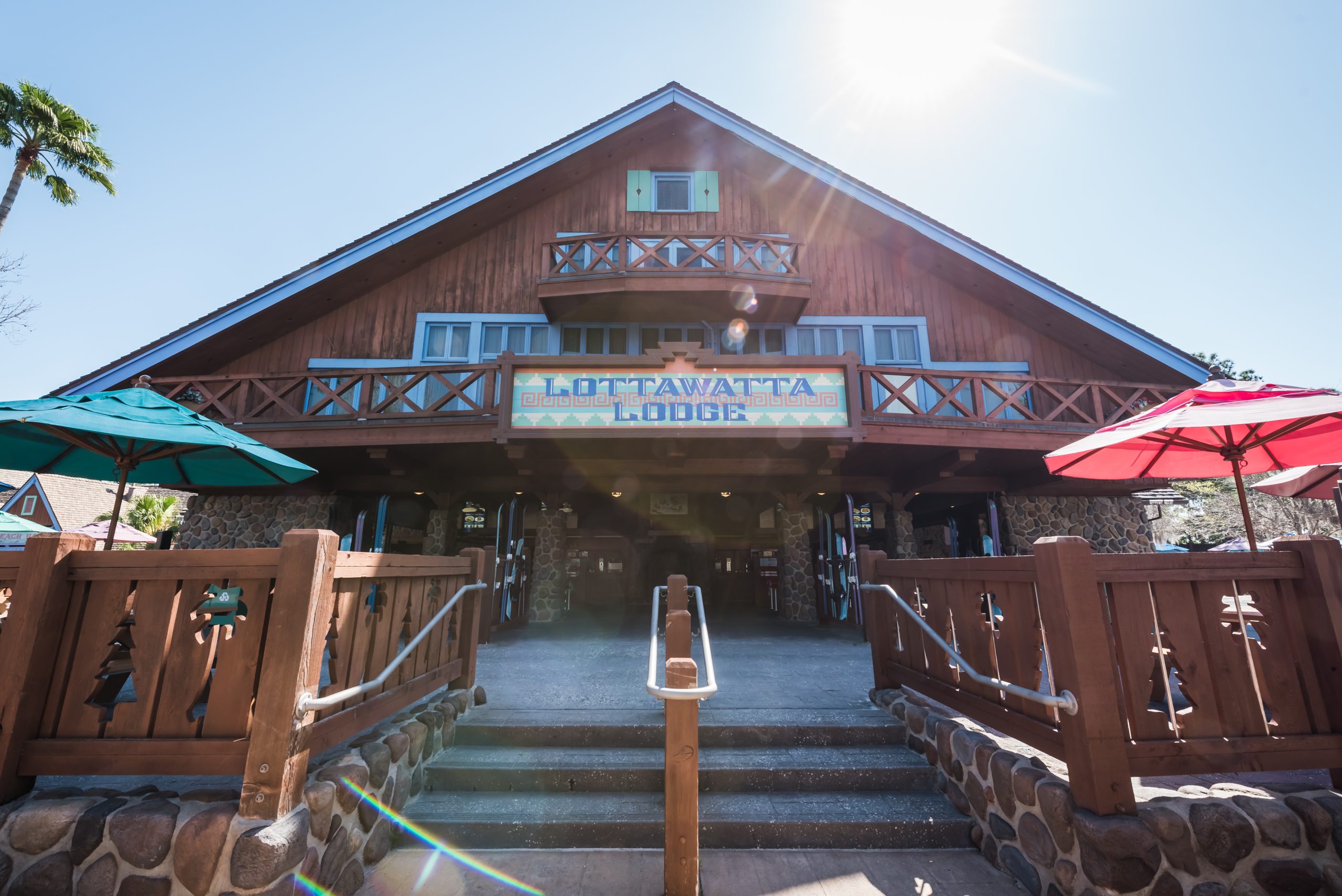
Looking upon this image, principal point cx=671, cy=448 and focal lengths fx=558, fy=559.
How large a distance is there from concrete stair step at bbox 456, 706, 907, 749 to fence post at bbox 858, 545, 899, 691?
0.59 meters

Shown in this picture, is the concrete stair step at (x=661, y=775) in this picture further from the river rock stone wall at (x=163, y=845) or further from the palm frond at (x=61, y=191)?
the palm frond at (x=61, y=191)

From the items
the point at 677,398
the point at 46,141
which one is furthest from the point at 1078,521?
the point at 46,141

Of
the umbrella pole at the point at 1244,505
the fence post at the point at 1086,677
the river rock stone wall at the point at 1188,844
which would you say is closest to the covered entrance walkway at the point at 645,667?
the river rock stone wall at the point at 1188,844

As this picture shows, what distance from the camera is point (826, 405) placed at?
8.48 meters

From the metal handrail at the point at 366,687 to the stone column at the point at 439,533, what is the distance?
7.88 metres

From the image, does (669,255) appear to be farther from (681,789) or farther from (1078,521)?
(681,789)

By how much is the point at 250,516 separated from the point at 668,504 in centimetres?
897

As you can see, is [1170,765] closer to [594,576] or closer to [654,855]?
[654,855]

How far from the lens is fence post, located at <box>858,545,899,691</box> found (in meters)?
5.53

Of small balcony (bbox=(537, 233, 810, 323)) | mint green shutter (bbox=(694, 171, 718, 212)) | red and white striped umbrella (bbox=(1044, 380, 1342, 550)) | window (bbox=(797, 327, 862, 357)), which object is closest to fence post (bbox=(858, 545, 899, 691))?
red and white striped umbrella (bbox=(1044, 380, 1342, 550))

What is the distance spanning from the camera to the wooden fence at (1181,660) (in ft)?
10.1

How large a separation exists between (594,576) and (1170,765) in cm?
1374

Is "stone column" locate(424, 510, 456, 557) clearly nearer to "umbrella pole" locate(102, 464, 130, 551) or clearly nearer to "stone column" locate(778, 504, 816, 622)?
"umbrella pole" locate(102, 464, 130, 551)

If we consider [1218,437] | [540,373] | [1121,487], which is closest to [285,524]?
[540,373]
